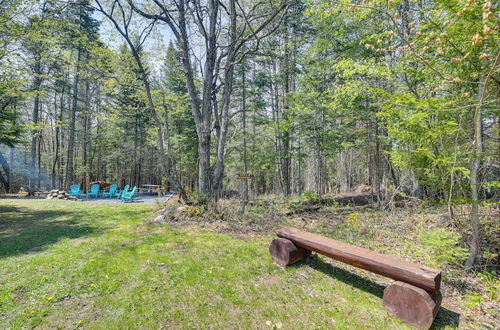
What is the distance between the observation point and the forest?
3062 mm

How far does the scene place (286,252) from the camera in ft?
10.9

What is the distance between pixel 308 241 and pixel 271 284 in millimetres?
799

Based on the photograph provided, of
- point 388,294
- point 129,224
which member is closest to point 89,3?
point 129,224

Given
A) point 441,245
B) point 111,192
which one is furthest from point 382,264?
point 111,192

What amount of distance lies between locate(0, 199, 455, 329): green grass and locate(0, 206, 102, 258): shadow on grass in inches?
2.0

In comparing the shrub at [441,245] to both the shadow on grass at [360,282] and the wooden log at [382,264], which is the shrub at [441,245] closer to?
the shadow on grass at [360,282]

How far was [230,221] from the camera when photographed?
18.8ft

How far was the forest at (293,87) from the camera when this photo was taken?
3.06 meters

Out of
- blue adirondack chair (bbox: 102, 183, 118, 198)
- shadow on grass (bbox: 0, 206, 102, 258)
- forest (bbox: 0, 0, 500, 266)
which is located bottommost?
shadow on grass (bbox: 0, 206, 102, 258)

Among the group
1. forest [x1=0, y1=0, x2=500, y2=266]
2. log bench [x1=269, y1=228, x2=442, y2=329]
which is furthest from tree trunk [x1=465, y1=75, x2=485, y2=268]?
log bench [x1=269, y1=228, x2=442, y2=329]

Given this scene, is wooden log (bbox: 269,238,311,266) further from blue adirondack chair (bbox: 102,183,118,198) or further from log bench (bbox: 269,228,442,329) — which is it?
blue adirondack chair (bbox: 102,183,118,198)

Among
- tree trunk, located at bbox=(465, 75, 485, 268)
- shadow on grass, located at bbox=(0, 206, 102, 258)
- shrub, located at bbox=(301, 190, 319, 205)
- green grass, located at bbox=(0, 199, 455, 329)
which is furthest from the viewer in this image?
shrub, located at bbox=(301, 190, 319, 205)

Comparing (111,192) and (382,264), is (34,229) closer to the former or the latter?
(382,264)

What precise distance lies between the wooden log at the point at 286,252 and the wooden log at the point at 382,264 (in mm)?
246
